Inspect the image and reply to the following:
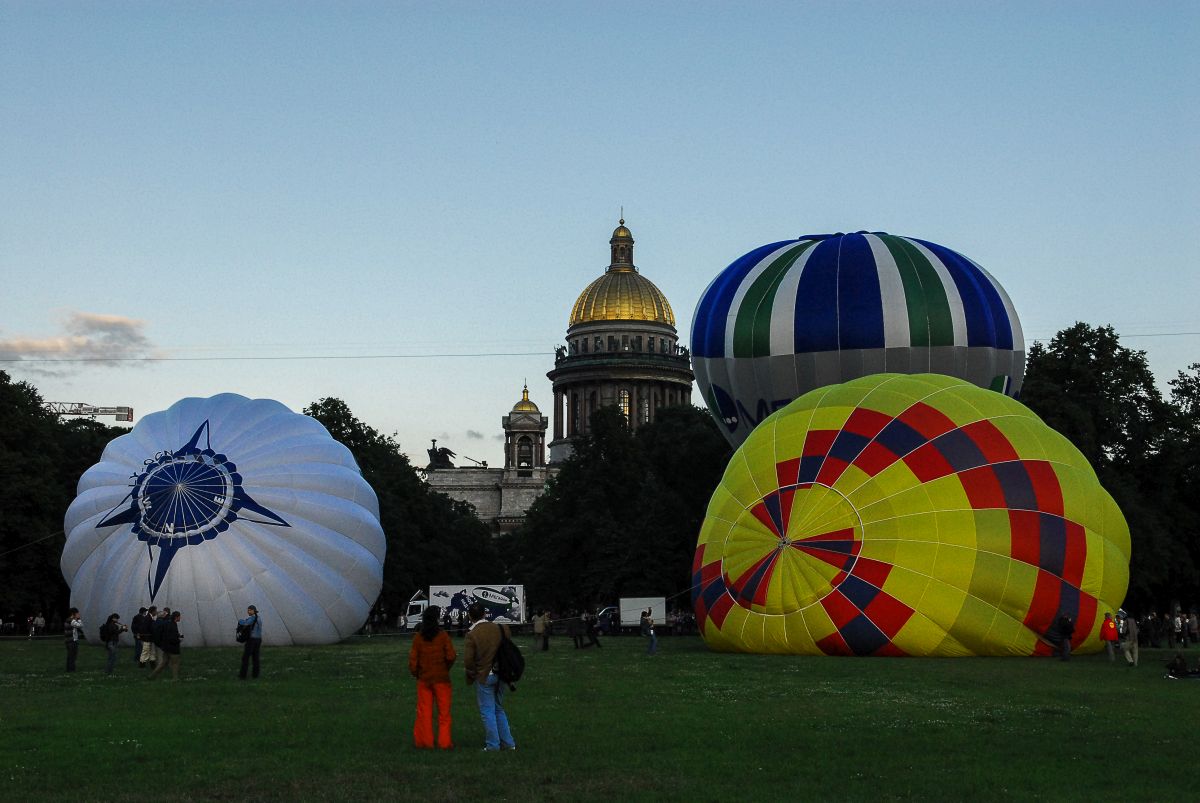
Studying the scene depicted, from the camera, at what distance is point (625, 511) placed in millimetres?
72625

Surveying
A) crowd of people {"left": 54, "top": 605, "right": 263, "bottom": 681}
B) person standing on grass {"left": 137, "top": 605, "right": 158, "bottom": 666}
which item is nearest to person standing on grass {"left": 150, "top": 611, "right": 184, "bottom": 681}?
crowd of people {"left": 54, "top": 605, "right": 263, "bottom": 681}

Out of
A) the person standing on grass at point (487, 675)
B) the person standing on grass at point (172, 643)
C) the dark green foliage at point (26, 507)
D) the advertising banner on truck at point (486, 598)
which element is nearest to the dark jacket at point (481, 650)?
the person standing on grass at point (487, 675)

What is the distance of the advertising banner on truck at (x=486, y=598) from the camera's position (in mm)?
59938

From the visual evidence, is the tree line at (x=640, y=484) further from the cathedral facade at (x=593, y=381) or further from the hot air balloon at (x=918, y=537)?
the cathedral facade at (x=593, y=381)

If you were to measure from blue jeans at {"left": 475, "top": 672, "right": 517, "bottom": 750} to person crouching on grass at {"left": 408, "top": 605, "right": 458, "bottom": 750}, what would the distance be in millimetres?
499

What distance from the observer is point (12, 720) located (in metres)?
18.8

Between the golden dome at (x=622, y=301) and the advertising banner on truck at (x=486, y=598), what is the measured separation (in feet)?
329

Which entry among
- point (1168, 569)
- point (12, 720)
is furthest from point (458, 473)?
point (12, 720)

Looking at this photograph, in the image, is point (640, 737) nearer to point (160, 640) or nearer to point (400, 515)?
point (160, 640)

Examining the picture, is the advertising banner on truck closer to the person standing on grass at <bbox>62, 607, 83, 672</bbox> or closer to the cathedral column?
the person standing on grass at <bbox>62, 607, 83, 672</bbox>

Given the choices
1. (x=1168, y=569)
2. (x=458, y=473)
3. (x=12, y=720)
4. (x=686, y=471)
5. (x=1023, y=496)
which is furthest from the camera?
(x=458, y=473)

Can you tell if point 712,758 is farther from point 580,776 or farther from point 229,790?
point 229,790

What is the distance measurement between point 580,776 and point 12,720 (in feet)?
28.7

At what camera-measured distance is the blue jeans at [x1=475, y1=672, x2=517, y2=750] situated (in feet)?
50.4
